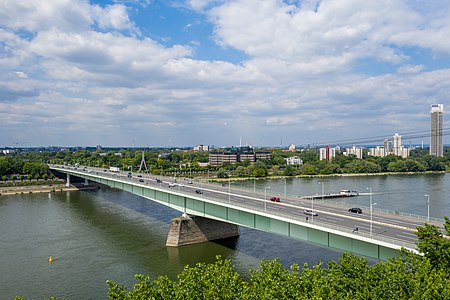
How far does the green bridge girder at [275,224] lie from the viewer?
22.5 metres

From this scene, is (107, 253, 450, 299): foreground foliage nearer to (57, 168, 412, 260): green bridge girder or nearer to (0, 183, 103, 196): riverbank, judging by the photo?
(57, 168, 412, 260): green bridge girder

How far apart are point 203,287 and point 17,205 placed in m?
59.4

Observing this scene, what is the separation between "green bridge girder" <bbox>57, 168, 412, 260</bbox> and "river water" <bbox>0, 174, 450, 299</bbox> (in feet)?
11.7

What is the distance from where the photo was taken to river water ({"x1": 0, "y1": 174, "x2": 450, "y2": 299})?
92.8ft

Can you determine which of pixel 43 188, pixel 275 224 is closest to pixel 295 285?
pixel 275 224

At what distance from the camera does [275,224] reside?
28.9 metres

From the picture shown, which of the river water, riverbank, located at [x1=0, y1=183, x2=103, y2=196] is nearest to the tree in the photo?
the river water

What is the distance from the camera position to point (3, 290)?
1053 inches

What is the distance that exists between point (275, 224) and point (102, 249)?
1838 cm

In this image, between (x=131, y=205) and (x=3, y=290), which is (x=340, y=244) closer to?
(x=3, y=290)

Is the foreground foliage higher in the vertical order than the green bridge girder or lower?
higher

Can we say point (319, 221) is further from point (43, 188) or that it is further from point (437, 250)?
point (43, 188)

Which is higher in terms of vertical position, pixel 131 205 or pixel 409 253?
pixel 409 253

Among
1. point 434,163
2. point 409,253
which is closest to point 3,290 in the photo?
point 409,253
